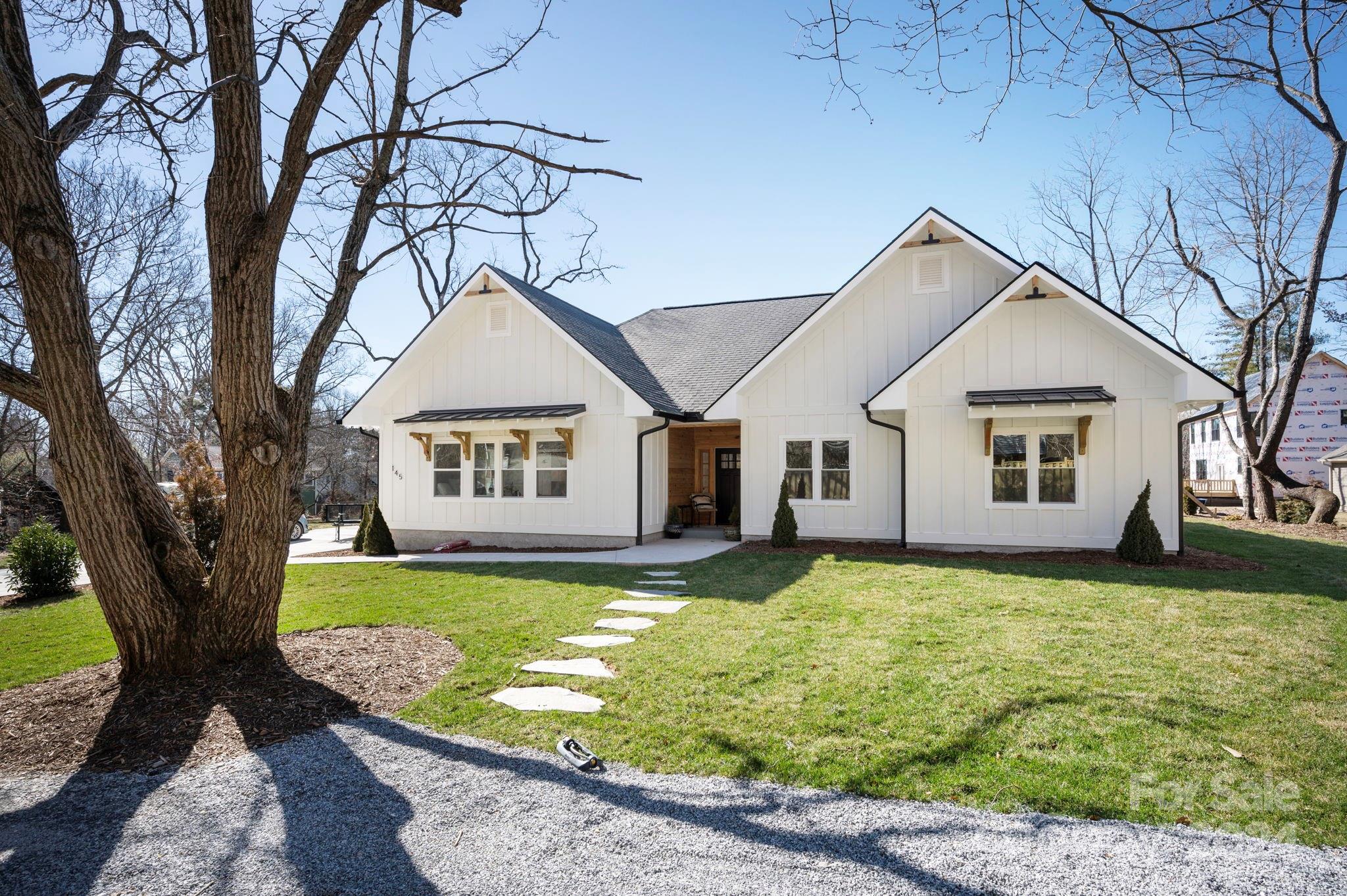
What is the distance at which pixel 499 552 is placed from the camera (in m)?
13.0

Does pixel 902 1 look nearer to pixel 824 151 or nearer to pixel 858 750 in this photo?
pixel 824 151

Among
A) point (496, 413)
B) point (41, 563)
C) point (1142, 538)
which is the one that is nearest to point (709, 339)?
point (496, 413)

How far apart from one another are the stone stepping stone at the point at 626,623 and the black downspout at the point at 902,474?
628cm

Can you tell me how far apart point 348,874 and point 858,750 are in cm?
238

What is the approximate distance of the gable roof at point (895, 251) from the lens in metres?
11.5

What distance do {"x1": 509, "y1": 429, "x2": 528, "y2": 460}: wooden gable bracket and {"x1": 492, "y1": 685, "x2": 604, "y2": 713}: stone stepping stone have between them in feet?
29.3

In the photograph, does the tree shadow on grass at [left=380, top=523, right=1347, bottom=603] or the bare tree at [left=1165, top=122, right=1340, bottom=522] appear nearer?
the tree shadow on grass at [left=380, top=523, right=1347, bottom=603]

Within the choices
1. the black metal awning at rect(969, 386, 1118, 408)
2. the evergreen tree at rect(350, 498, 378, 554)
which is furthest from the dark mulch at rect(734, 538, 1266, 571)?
the evergreen tree at rect(350, 498, 378, 554)

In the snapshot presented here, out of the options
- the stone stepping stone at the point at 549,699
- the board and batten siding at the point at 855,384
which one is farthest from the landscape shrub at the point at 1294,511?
the stone stepping stone at the point at 549,699

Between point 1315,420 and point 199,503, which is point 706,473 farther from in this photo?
point 1315,420

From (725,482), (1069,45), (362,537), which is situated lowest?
(362,537)

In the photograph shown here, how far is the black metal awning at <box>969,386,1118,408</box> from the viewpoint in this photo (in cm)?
988

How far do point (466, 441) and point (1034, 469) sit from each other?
1041 cm

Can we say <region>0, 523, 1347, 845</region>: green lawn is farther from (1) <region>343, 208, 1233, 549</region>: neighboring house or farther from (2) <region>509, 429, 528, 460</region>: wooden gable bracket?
(2) <region>509, 429, 528, 460</region>: wooden gable bracket
